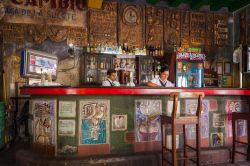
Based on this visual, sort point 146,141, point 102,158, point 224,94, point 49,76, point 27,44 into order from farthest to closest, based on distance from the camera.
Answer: point 27,44
point 49,76
point 224,94
point 146,141
point 102,158

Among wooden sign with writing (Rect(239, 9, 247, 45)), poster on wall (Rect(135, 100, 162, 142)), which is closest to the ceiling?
wooden sign with writing (Rect(239, 9, 247, 45))

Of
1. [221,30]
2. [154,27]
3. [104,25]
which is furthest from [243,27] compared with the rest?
[104,25]

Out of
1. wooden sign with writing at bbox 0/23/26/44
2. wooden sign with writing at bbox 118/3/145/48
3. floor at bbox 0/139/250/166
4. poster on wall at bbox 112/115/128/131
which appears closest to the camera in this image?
poster on wall at bbox 112/115/128/131

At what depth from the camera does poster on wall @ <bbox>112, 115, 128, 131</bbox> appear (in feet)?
12.2

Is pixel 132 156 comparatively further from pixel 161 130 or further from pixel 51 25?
pixel 51 25

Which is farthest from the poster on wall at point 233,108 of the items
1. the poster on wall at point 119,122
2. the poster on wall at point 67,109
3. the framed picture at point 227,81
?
the framed picture at point 227,81

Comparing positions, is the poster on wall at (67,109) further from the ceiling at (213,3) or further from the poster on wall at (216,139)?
the ceiling at (213,3)

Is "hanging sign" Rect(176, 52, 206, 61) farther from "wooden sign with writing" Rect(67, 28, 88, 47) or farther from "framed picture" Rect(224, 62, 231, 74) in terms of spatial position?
"wooden sign with writing" Rect(67, 28, 88, 47)

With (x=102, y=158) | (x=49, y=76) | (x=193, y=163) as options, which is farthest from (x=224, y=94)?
(x=49, y=76)

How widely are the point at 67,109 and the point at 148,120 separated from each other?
1244 millimetres

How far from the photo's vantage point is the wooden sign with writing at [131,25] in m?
7.22

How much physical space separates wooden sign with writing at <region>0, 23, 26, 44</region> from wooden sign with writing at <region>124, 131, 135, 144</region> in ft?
13.7

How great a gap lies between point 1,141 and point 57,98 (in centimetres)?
242

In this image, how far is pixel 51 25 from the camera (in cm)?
668
